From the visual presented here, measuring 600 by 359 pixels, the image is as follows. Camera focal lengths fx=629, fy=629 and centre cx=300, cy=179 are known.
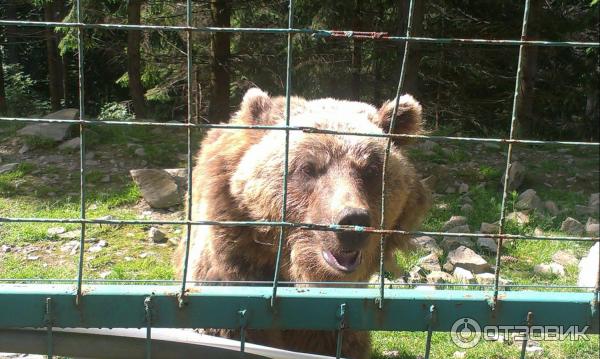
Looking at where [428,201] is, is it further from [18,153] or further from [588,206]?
[18,153]

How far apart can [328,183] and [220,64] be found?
329 inches

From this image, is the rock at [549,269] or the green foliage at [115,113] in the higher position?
the green foliage at [115,113]

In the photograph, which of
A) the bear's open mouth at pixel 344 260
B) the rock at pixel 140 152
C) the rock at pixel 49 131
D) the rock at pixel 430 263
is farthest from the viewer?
the rock at pixel 49 131

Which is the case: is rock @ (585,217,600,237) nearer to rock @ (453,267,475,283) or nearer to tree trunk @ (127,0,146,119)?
rock @ (453,267,475,283)

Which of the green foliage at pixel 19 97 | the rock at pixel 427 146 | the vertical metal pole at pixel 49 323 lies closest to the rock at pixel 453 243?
the rock at pixel 427 146

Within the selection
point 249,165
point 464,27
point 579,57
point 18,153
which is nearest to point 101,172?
point 18,153

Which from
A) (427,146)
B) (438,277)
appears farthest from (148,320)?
(427,146)

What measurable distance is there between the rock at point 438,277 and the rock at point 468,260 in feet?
0.59

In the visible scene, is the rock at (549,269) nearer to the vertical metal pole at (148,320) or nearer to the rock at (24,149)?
the vertical metal pole at (148,320)

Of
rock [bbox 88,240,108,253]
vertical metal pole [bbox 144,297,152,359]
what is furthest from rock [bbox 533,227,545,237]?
vertical metal pole [bbox 144,297,152,359]

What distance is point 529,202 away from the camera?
270 inches

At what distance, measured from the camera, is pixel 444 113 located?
1523 cm

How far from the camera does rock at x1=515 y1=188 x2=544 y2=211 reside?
682 centimetres

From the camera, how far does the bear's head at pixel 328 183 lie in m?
3.12
